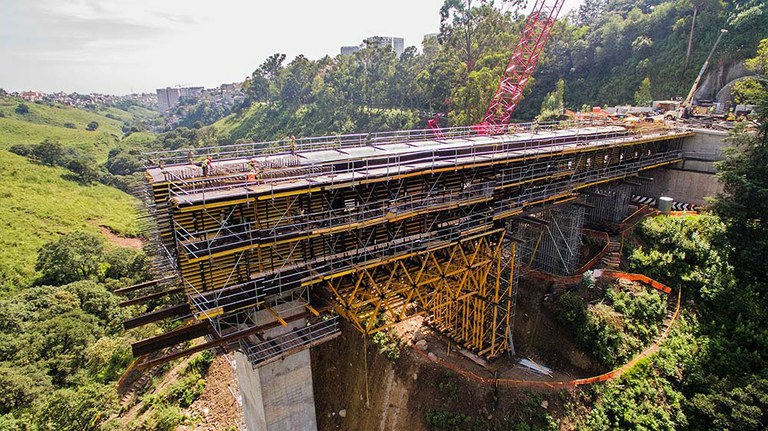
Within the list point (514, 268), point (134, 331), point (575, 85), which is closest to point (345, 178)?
point (514, 268)

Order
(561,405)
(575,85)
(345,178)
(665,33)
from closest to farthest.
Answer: (345,178) → (561,405) → (665,33) → (575,85)

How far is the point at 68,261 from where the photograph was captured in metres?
39.2

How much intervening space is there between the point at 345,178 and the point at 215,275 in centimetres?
503

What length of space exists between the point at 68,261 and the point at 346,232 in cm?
3891

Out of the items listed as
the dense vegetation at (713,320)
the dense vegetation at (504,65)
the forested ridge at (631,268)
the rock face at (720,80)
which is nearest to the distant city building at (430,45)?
the dense vegetation at (504,65)

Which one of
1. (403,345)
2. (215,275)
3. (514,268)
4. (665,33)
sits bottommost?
(403,345)

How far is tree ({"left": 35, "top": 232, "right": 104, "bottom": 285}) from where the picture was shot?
128 feet

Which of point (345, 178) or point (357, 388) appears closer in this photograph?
point (345, 178)

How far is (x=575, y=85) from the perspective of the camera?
61.8m

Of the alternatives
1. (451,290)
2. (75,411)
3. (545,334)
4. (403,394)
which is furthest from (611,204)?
(75,411)

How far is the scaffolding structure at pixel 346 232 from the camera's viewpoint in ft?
38.7

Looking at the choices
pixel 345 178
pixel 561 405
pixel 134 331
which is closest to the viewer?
pixel 345 178

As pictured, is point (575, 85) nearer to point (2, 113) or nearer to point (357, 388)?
point (357, 388)

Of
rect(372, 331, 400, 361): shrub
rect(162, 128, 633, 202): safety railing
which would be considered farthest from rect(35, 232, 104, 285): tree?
rect(162, 128, 633, 202): safety railing
